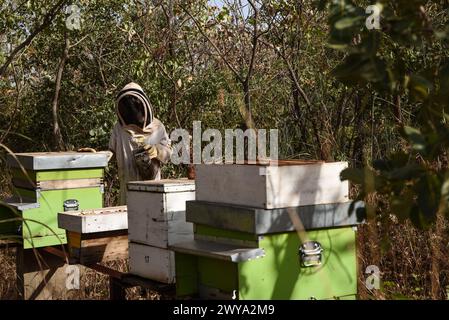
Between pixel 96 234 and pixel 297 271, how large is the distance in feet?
4.88

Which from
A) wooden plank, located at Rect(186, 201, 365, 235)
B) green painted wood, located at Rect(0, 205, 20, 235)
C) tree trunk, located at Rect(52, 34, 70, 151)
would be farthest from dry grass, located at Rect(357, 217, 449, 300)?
tree trunk, located at Rect(52, 34, 70, 151)

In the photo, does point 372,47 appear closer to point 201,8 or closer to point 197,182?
point 197,182

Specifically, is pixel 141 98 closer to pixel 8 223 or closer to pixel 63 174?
pixel 63 174

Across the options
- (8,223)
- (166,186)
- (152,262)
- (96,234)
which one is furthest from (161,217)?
(8,223)

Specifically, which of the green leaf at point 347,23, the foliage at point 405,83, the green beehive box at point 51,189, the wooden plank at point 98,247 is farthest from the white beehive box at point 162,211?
the green leaf at point 347,23

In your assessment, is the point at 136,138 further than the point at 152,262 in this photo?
Yes

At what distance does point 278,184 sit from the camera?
2.91 m

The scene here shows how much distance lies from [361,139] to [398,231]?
172 cm

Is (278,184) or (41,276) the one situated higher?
(278,184)

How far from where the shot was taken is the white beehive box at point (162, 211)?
3.51m

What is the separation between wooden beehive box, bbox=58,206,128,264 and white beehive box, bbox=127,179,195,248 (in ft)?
1.19

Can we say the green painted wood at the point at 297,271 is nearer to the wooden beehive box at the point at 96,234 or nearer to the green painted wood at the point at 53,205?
the wooden beehive box at the point at 96,234

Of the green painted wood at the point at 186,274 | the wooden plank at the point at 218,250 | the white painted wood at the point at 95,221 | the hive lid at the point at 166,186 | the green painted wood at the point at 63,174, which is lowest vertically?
the green painted wood at the point at 186,274

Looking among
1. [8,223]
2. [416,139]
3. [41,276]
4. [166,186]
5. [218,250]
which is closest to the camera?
[416,139]
